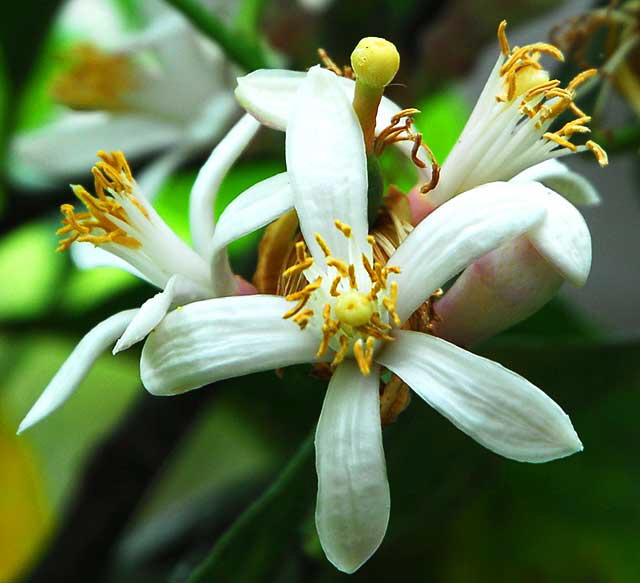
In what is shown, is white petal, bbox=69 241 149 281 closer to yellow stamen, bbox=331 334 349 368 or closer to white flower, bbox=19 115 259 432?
white flower, bbox=19 115 259 432

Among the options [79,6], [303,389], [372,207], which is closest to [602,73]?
[372,207]

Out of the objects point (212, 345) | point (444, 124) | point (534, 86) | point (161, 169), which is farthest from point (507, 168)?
point (444, 124)

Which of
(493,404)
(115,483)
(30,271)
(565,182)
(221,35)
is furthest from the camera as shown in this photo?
(30,271)

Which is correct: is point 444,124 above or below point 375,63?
below

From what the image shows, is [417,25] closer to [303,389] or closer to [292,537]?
[303,389]

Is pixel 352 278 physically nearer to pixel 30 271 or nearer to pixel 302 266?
pixel 302 266

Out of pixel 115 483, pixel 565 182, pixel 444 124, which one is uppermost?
pixel 565 182

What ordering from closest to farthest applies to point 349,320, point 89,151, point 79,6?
point 349,320
point 89,151
point 79,6

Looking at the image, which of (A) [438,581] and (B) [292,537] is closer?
(B) [292,537]
